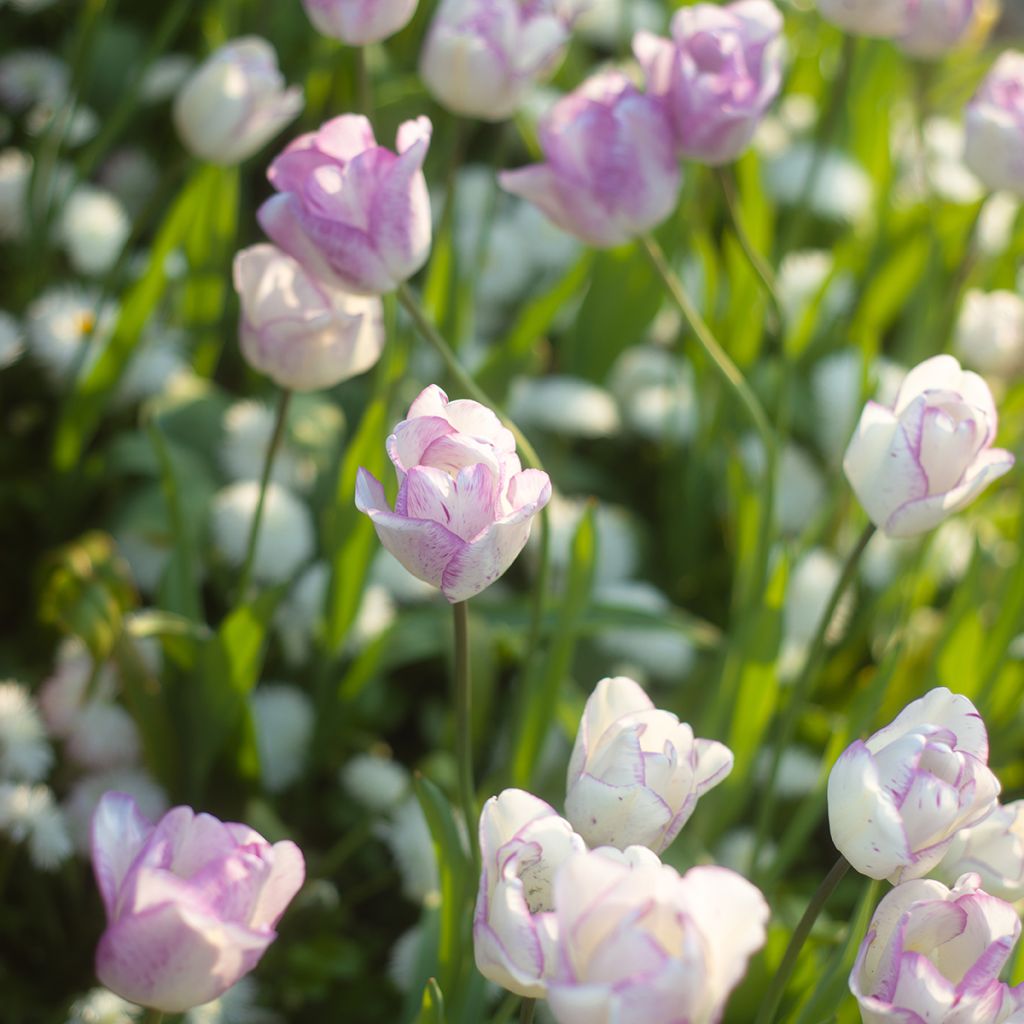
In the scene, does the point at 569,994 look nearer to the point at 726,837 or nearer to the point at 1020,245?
the point at 726,837

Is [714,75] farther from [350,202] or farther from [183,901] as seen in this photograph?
[183,901]

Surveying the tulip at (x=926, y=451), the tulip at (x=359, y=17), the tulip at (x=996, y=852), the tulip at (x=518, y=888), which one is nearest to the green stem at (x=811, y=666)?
the tulip at (x=926, y=451)

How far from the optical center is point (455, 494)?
1.70 feet

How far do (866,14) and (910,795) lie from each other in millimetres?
650

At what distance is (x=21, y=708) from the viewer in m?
0.93

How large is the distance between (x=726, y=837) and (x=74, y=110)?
0.85m

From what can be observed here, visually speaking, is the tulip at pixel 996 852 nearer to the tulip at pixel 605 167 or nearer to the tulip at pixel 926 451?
the tulip at pixel 926 451

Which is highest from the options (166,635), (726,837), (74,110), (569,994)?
(569,994)

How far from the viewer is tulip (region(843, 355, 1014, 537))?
0.64m

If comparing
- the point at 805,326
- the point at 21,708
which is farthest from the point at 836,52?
the point at 21,708

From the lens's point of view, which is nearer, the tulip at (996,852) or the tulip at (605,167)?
the tulip at (996,852)

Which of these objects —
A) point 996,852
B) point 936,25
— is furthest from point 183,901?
point 936,25

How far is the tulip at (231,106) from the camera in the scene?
3.11 ft

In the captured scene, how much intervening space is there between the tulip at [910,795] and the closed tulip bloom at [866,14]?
603 mm
